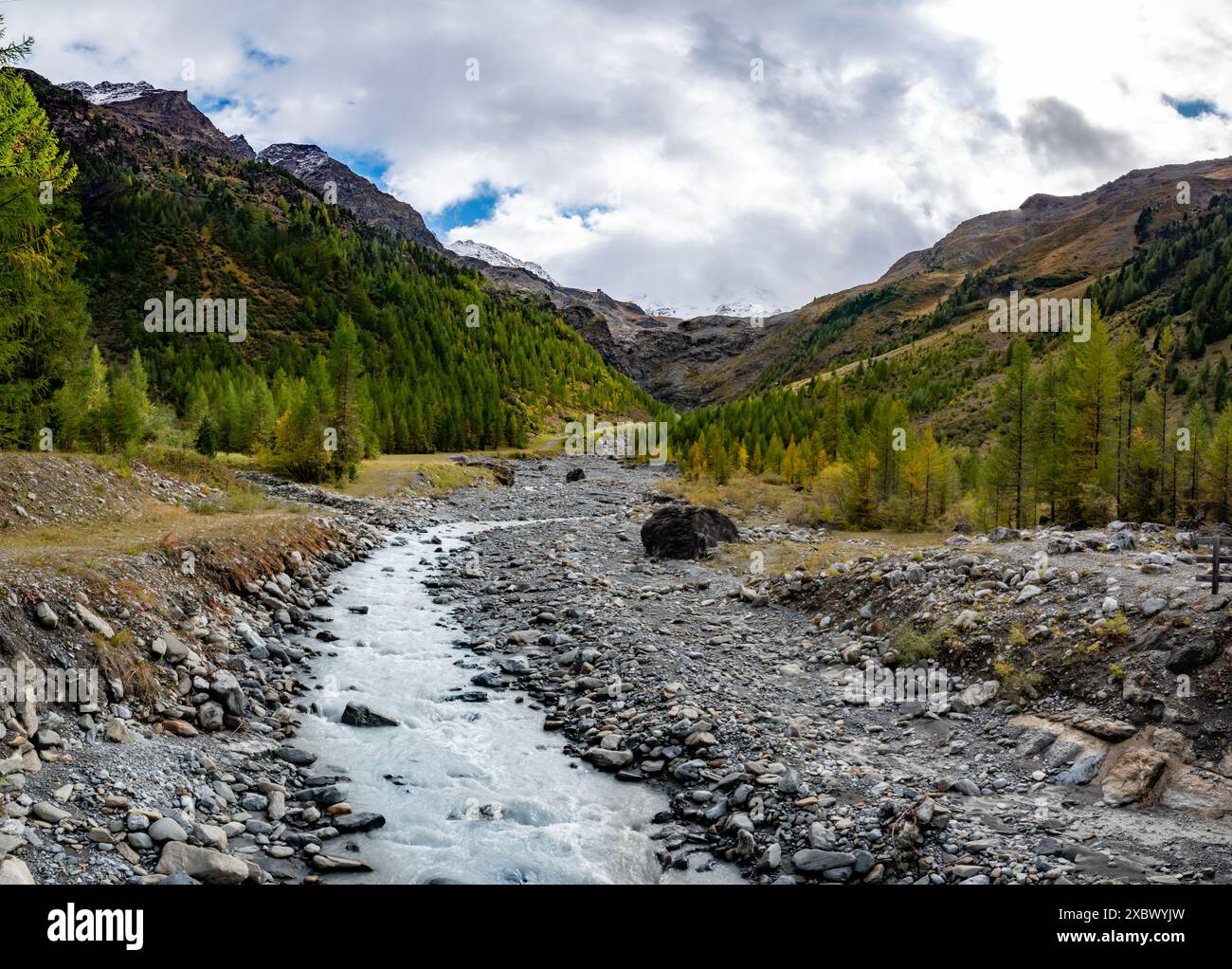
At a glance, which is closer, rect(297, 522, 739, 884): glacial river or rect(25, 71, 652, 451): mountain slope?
rect(297, 522, 739, 884): glacial river

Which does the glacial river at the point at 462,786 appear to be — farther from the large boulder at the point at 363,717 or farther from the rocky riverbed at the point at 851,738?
the rocky riverbed at the point at 851,738

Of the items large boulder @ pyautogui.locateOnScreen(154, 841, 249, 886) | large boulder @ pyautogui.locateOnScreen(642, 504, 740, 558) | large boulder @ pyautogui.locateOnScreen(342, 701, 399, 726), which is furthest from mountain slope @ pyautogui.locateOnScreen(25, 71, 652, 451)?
large boulder @ pyautogui.locateOnScreen(154, 841, 249, 886)

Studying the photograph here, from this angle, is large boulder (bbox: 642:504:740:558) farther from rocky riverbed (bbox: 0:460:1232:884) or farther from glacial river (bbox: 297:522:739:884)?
glacial river (bbox: 297:522:739:884)

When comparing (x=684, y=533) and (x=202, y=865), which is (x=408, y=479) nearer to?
(x=684, y=533)

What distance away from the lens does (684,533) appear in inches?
1104

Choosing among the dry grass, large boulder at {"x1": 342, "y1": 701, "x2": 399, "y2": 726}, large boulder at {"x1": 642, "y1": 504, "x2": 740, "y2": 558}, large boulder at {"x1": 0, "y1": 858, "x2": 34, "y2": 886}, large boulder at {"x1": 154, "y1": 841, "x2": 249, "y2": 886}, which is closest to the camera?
large boulder at {"x1": 0, "y1": 858, "x2": 34, "y2": 886}

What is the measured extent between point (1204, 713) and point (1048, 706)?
2.08m

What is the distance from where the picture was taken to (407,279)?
6831 inches

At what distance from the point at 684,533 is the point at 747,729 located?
660 inches

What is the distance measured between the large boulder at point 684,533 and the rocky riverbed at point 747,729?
7947 mm

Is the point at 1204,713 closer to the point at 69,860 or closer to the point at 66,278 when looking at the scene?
the point at 69,860

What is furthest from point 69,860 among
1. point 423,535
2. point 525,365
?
point 525,365

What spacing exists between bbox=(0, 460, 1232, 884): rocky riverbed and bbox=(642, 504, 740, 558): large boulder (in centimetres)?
795

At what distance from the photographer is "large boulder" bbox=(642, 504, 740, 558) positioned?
27.7m
